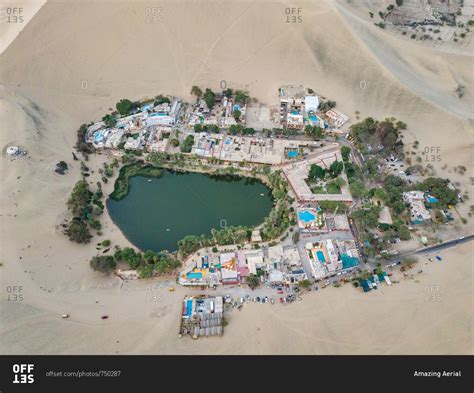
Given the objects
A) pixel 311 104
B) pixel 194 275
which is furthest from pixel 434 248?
pixel 194 275

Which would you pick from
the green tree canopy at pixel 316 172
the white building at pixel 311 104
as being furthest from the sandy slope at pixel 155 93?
the green tree canopy at pixel 316 172

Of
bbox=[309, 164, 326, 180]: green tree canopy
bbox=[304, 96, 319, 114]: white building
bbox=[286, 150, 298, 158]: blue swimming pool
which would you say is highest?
bbox=[304, 96, 319, 114]: white building

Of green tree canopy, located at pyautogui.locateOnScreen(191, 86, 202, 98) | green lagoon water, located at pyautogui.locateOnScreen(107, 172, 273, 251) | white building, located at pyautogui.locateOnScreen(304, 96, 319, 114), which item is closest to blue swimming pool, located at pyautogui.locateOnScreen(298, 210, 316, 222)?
green lagoon water, located at pyautogui.locateOnScreen(107, 172, 273, 251)

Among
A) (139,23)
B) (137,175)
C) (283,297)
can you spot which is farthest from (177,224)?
(139,23)

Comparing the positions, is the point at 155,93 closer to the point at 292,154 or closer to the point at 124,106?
the point at 124,106

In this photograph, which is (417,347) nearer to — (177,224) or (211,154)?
(177,224)

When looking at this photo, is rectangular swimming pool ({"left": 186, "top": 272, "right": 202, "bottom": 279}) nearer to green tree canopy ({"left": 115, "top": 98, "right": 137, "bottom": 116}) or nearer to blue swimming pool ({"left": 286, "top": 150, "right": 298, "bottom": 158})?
blue swimming pool ({"left": 286, "top": 150, "right": 298, "bottom": 158})

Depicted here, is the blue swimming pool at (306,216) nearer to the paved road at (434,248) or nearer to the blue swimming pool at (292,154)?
the blue swimming pool at (292,154)
